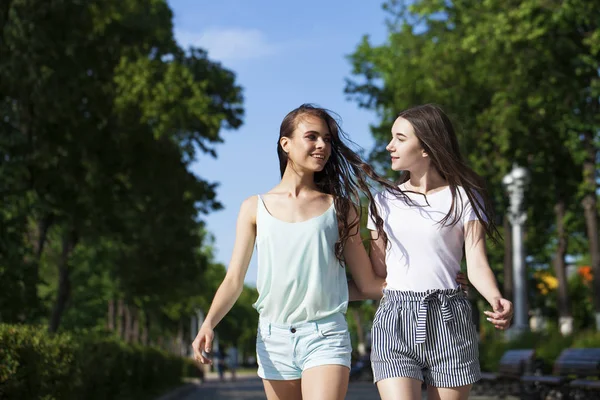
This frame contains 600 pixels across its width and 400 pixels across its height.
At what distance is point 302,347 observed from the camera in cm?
550

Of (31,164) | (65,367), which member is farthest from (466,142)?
(65,367)

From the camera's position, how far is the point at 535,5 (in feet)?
101

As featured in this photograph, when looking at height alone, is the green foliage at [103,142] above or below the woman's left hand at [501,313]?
above

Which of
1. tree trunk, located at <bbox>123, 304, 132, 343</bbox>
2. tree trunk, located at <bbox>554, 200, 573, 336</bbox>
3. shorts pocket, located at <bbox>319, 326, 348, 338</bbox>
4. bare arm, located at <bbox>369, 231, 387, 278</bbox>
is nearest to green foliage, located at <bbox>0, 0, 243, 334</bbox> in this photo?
tree trunk, located at <bbox>123, 304, 132, 343</bbox>

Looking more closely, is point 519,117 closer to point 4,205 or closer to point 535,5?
point 535,5

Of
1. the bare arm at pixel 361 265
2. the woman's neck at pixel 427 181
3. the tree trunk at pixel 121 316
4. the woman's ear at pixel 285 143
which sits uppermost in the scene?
the tree trunk at pixel 121 316

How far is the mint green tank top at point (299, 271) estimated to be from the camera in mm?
5594

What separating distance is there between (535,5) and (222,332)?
103 metres

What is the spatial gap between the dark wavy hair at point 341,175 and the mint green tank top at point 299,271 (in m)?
0.07

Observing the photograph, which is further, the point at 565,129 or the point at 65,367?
the point at 565,129

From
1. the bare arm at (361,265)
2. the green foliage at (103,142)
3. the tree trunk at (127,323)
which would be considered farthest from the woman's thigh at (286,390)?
the tree trunk at (127,323)

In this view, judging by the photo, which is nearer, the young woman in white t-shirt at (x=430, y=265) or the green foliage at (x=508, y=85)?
the young woman in white t-shirt at (x=430, y=265)

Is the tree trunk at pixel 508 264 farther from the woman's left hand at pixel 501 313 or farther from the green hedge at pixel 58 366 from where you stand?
the woman's left hand at pixel 501 313

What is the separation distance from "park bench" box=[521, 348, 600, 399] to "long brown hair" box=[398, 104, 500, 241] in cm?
1187
